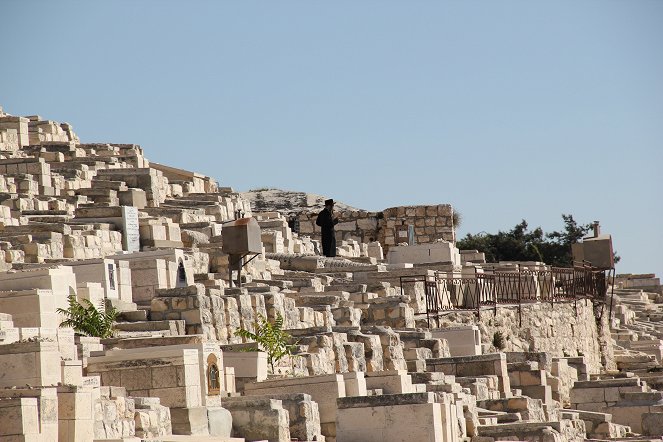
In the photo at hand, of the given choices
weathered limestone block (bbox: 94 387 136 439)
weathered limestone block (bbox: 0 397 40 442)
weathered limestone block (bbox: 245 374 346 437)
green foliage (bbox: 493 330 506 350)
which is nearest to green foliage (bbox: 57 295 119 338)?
weathered limestone block (bbox: 245 374 346 437)

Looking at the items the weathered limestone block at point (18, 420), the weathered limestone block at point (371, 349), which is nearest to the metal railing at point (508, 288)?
the weathered limestone block at point (371, 349)

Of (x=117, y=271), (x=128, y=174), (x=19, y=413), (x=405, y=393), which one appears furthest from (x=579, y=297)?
(x=19, y=413)

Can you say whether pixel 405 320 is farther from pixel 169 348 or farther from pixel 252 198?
pixel 252 198

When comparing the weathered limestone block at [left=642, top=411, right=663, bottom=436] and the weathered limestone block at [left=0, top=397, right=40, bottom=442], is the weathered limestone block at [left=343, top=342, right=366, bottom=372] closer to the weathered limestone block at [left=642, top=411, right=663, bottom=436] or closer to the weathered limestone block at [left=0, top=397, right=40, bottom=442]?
the weathered limestone block at [left=642, top=411, right=663, bottom=436]

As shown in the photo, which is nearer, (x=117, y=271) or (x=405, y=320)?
(x=117, y=271)

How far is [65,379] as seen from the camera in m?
17.6

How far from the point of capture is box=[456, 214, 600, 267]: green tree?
236 feet

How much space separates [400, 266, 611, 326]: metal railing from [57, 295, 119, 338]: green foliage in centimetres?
1012

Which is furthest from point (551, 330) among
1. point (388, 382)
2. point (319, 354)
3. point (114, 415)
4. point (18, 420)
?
point (18, 420)

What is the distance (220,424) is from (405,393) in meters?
2.92

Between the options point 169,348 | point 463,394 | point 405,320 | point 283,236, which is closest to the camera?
point 169,348

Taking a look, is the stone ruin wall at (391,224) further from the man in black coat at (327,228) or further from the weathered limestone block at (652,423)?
the weathered limestone block at (652,423)

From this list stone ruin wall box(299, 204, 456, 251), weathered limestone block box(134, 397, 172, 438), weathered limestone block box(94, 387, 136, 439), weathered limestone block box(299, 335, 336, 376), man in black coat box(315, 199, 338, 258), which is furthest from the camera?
stone ruin wall box(299, 204, 456, 251)

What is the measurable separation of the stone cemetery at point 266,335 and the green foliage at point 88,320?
52mm
